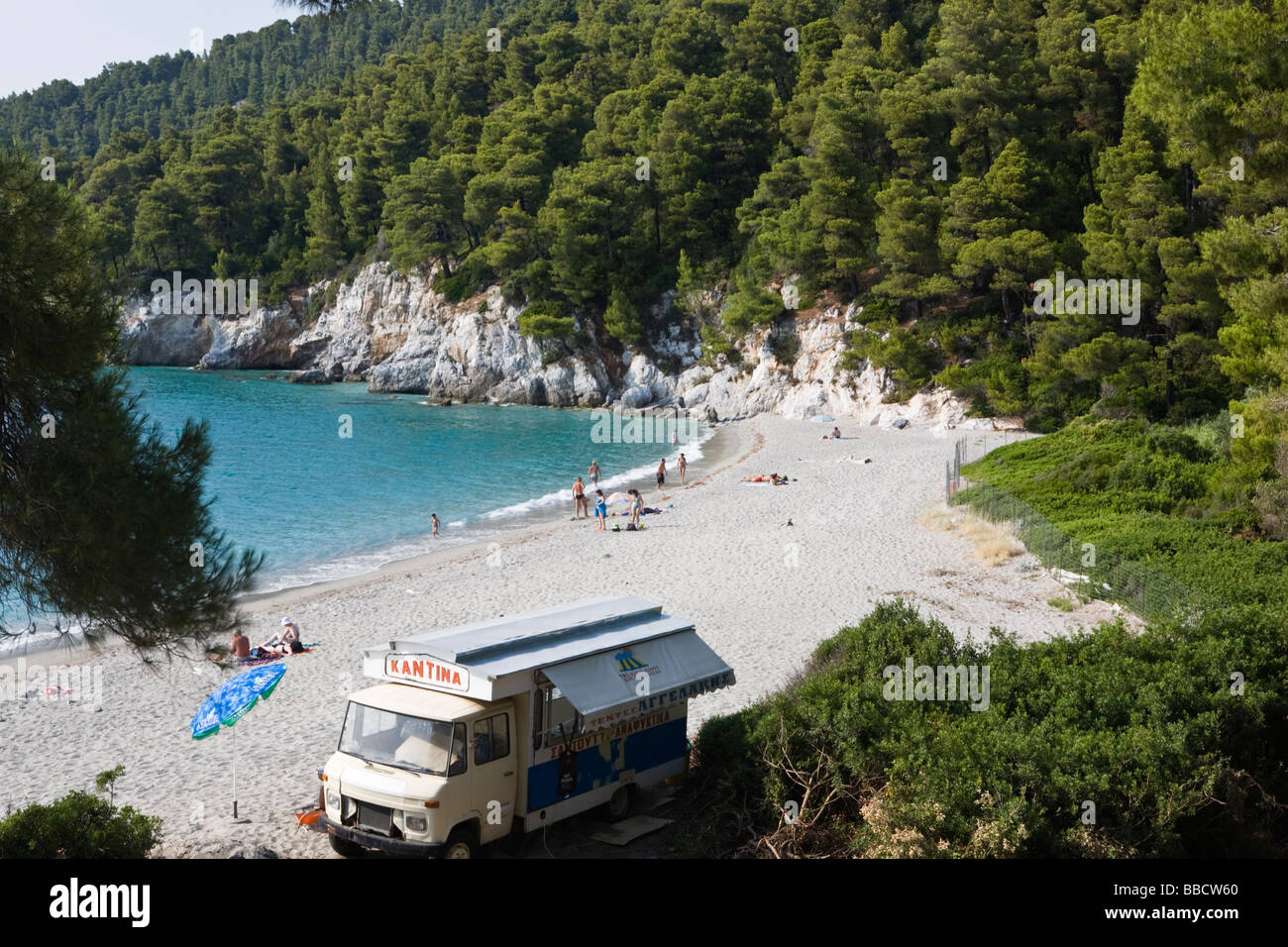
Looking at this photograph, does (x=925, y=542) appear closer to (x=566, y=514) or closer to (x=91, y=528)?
(x=566, y=514)

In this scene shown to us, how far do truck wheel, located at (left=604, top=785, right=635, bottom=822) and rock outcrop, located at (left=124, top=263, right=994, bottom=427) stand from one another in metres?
36.7

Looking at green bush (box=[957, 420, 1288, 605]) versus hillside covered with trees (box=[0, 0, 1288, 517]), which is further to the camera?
hillside covered with trees (box=[0, 0, 1288, 517])

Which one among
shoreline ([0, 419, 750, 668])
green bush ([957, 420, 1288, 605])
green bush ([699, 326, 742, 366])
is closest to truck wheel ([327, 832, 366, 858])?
shoreline ([0, 419, 750, 668])

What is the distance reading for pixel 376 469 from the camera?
138 feet

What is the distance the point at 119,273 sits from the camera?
320 inches

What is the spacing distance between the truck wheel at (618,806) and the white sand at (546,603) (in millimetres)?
2694

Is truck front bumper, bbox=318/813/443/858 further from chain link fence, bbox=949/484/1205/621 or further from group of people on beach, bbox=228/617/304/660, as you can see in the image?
group of people on beach, bbox=228/617/304/660

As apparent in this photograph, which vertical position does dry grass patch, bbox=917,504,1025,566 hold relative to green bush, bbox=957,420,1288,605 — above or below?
below

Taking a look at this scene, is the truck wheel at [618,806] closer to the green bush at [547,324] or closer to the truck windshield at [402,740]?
the truck windshield at [402,740]

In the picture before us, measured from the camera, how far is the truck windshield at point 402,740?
820 cm

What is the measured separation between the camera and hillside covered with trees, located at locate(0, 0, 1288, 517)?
16000 millimetres

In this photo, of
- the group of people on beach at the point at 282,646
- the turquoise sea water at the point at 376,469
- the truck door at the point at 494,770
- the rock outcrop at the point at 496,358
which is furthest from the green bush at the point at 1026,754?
the rock outcrop at the point at 496,358

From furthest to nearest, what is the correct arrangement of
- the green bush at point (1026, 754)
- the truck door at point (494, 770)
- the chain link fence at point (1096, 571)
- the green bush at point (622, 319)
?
the green bush at point (622, 319), the chain link fence at point (1096, 571), the truck door at point (494, 770), the green bush at point (1026, 754)

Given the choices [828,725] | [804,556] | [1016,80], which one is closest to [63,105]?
[1016,80]
